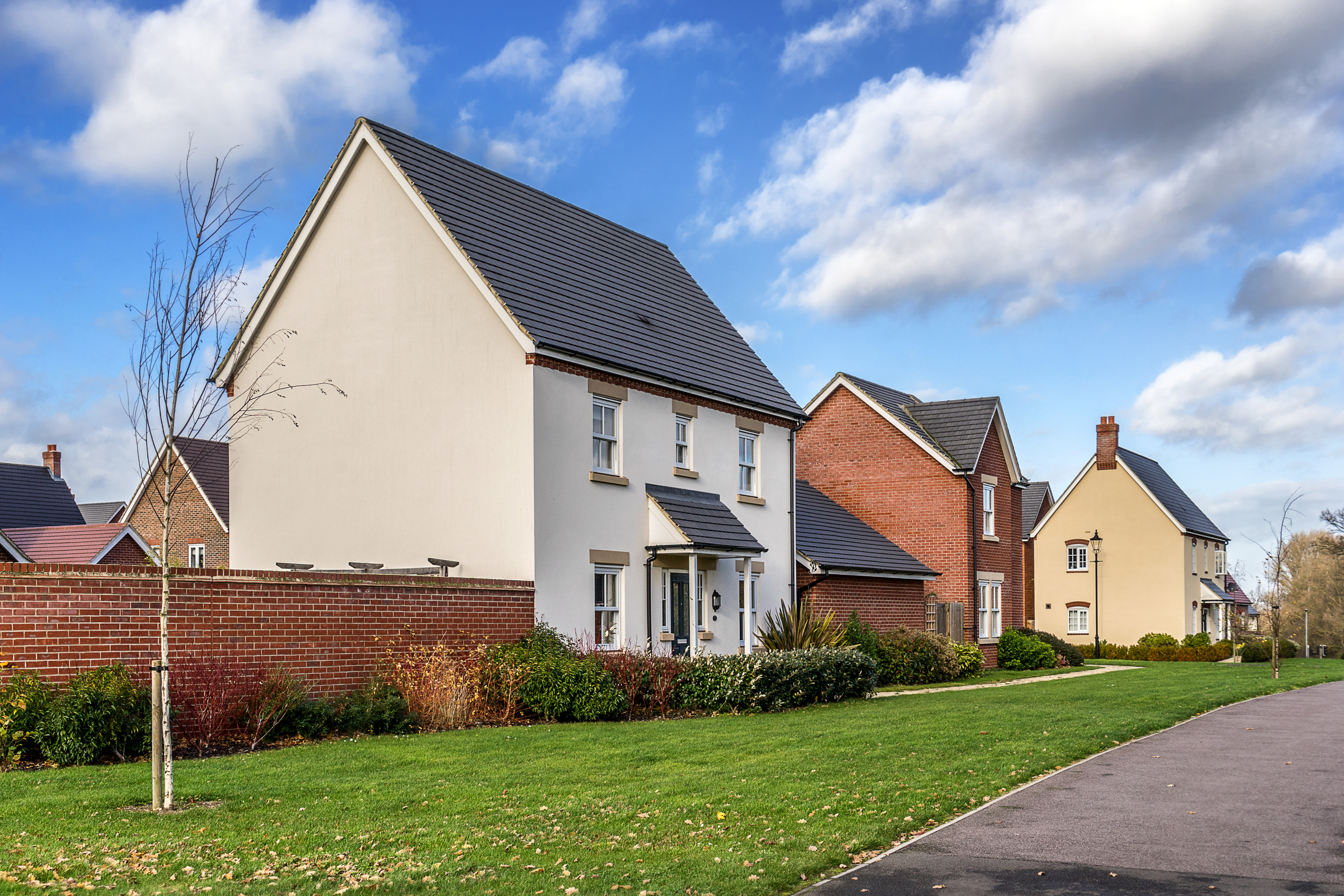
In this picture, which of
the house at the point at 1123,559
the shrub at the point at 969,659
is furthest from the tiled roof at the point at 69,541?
the house at the point at 1123,559

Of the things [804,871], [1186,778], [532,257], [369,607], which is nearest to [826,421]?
[532,257]

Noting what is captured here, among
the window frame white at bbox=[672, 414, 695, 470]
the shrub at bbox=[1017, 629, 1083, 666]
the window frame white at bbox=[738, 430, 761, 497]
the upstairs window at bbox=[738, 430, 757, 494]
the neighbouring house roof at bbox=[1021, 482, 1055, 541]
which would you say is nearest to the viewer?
the window frame white at bbox=[672, 414, 695, 470]

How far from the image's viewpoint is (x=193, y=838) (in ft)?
28.3

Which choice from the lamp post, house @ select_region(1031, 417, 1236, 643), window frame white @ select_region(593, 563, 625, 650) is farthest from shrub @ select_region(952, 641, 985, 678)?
house @ select_region(1031, 417, 1236, 643)

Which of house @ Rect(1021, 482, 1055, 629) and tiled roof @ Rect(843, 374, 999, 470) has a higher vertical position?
tiled roof @ Rect(843, 374, 999, 470)

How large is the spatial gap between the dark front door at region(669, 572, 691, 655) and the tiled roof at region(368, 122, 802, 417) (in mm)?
4018

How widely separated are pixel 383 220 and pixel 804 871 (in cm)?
1747

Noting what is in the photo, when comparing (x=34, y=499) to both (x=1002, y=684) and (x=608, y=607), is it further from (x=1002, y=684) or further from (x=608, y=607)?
(x=1002, y=684)

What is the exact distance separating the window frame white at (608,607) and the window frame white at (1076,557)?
38143 mm

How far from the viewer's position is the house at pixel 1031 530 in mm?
56125

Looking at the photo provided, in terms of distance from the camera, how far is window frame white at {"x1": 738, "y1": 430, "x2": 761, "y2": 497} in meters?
26.6

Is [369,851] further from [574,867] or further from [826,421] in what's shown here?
[826,421]

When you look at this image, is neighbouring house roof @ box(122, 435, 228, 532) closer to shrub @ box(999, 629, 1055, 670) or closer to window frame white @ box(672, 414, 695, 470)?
window frame white @ box(672, 414, 695, 470)

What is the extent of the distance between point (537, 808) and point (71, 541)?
34934 mm
